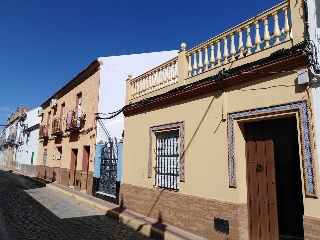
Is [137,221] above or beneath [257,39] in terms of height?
beneath

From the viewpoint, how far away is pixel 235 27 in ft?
20.5

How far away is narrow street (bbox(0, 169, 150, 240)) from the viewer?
7.00 m

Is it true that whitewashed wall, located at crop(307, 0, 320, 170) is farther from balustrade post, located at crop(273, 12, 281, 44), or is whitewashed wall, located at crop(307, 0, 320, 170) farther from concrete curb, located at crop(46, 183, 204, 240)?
concrete curb, located at crop(46, 183, 204, 240)

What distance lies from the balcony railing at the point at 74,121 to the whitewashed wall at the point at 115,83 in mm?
2375

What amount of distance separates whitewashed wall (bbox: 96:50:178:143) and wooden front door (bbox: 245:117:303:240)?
8343mm

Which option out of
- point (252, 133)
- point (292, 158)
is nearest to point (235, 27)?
point (252, 133)

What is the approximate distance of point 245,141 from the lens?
20.2 feet

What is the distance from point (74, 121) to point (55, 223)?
8.45 metres

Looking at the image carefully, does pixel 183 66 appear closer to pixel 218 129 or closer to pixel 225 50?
pixel 225 50

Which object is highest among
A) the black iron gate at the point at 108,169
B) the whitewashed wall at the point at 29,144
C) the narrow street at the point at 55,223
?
the whitewashed wall at the point at 29,144

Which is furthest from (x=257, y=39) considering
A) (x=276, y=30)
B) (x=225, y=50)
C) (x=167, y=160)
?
(x=167, y=160)

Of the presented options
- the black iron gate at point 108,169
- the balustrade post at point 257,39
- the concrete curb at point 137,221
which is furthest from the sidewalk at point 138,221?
the balustrade post at point 257,39

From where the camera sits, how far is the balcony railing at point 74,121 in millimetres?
15438

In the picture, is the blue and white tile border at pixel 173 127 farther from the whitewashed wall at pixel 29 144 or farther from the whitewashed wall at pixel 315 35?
the whitewashed wall at pixel 29 144
